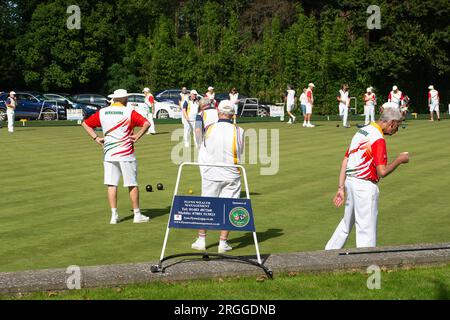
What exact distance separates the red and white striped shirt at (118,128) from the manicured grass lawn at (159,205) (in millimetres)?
1088

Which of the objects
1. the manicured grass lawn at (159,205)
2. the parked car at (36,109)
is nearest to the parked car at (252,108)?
the parked car at (36,109)

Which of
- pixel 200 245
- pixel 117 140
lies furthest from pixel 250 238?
pixel 117 140

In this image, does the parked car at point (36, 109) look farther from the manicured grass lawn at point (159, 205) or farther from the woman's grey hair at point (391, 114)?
the woman's grey hair at point (391, 114)

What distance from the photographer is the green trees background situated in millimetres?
54281

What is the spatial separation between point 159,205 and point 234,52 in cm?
4340

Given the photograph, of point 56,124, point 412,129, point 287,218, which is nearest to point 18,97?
point 56,124

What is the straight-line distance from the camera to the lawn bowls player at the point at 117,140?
13062 millimetres

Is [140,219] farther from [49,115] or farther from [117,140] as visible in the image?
[49,115]

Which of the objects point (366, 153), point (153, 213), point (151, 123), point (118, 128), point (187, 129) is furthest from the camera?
point (151, 123)

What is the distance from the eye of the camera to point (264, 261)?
884 cm

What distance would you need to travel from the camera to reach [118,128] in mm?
13055

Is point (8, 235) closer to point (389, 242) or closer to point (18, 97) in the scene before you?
point (389, 242)

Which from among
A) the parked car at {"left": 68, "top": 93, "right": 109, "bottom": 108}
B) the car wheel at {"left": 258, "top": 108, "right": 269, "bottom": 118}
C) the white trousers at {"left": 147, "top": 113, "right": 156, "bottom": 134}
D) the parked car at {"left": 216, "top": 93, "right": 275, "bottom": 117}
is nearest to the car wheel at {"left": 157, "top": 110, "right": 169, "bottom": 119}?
the parked car at {"left": 216, "top": 93, "right": 275, "bottom": 117}

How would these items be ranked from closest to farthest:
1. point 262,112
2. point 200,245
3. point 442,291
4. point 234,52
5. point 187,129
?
point 442,291, point 200,245, point 187,129, point 262,112, point 234,52
